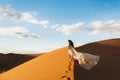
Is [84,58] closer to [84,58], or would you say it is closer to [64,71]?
[84,58]

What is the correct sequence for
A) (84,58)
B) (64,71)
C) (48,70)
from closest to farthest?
(84,58)
(64,71)
(48,70)

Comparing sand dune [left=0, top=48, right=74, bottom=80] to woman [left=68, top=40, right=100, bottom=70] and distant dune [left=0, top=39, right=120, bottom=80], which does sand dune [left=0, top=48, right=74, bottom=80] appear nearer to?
distant dune [left=0, top=39, right=120, bottom=80]

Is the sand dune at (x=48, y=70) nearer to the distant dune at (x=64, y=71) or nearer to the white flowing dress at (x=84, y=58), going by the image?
the distant dune at (x=64, y=71)

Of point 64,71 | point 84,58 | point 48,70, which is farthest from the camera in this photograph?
point 48,70

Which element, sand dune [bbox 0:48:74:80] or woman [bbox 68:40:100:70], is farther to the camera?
sand dune [bbox 0:48:74:80]

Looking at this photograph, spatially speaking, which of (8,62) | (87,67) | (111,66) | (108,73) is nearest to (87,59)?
(87,67)

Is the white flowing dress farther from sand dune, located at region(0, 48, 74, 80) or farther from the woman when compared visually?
sand dune, located at region(0, 48, 74, 80)

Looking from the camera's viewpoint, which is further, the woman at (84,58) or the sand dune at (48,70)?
the sand dune at (48,70)

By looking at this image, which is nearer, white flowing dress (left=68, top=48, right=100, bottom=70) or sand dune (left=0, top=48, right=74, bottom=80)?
white flowing dress (left=68, top=48, right=100, bottom=70)

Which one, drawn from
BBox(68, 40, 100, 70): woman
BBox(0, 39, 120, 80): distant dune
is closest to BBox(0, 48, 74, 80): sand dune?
BBox(0, 39, 120, 80): distant dune

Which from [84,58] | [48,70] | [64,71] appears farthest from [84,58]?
[48,70]

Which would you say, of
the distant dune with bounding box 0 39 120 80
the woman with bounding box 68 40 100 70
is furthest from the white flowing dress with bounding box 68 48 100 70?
the distant dune with bounding box 0 39 120 80

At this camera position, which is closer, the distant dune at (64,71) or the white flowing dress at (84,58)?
the white flowing dress at (84,58)

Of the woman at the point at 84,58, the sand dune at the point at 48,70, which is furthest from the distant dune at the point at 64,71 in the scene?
the woman at the point at 84,58
